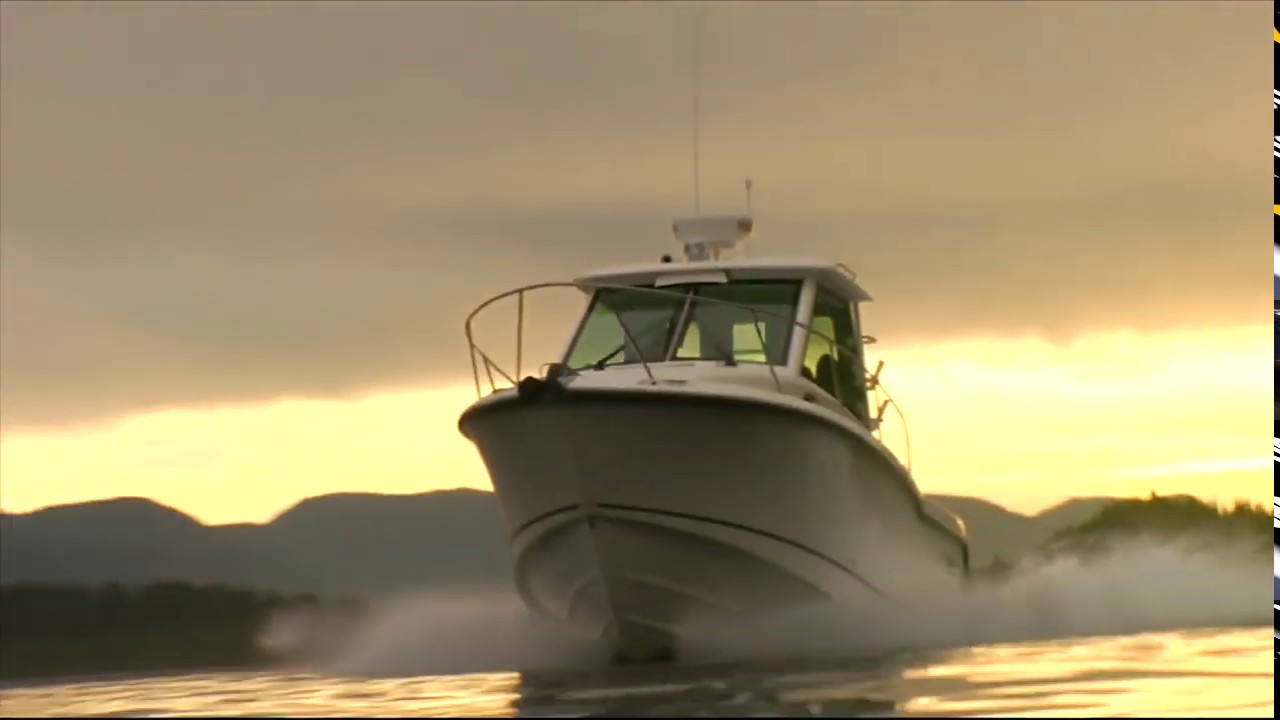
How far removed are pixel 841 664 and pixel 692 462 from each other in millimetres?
1621

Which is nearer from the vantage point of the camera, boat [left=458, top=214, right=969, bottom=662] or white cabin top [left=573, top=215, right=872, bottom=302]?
boat [left=458, top=214, right=969, bottom=662]

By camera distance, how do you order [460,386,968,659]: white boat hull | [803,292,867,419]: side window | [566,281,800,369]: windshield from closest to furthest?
[460,386,968,659]: white boat hull → [566,281,800,369]: windshield → [803,292,867,419]: side window

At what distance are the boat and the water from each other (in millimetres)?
363

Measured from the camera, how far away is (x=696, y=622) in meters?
13.4

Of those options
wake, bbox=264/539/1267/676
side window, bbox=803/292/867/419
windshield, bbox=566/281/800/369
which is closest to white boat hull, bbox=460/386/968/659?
wake, bbox=264/539/1267/676

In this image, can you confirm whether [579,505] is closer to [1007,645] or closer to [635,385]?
[635,385]


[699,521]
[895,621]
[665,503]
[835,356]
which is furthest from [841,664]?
[835,356]

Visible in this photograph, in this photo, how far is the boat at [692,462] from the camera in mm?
12914

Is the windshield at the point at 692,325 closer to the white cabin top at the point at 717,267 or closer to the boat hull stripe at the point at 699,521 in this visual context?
the white cabin top at the point at 717,267

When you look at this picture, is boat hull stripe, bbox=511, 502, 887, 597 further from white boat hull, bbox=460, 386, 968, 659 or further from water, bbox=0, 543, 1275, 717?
water, bbox=0, 543, 1275, 717

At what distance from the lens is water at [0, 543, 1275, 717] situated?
32.1 ft

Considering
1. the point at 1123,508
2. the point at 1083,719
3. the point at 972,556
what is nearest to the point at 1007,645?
the point at 972,556

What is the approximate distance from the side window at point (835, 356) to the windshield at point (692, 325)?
0.27 metres

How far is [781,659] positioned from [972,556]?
5695 mm
